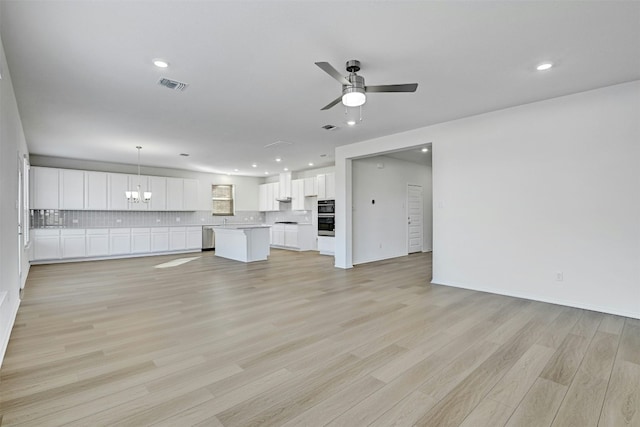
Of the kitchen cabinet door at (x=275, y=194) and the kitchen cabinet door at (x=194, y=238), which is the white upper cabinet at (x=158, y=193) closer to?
the kitchen cabinet door at (x=194, y=238)

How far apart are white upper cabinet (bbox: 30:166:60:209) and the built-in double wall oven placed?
22.2 feet

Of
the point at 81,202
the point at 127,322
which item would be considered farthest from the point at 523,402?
the point at 81,202

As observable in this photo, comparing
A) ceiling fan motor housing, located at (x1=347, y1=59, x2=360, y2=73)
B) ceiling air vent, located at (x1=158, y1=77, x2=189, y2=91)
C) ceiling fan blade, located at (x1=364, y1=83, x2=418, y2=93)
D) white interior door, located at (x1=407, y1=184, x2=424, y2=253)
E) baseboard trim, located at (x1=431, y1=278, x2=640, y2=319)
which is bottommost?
baseboard trim, located at (x1=431, y1=278, x2=640, y2=319)

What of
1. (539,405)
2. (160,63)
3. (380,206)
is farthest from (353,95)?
(380,206)

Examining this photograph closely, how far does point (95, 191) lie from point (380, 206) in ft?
24.8

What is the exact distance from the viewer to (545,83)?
11.8 feet

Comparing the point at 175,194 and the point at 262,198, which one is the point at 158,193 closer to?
the point at 175,194

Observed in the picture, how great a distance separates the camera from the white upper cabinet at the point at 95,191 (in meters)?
8.10

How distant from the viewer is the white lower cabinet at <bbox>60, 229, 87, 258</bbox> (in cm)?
757

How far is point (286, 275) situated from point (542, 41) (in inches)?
198

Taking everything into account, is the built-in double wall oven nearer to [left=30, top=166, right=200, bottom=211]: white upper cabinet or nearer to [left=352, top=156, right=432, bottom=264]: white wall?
[left=352, top=156, right=432, bottom=264]: white wall

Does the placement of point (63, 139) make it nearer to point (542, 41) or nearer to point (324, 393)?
point (324, 393)

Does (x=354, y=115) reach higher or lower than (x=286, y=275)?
higher

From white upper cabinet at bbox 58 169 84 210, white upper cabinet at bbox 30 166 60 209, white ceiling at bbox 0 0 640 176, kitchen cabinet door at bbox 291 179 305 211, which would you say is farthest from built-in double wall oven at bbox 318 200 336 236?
white upper cabinet at bbox 30 166 60 209
